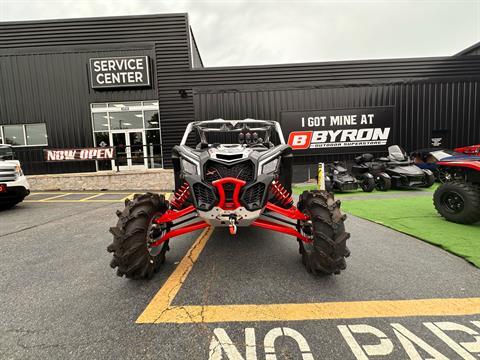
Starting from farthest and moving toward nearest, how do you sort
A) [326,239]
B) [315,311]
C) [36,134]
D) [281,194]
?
[36,134]
[281,194]
[326,239]
[315,311]

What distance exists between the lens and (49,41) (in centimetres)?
1273

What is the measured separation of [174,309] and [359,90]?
13.7m

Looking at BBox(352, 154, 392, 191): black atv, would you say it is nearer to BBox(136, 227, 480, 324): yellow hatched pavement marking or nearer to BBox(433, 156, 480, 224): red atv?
BBox(433, 156, 480, 224): red atv

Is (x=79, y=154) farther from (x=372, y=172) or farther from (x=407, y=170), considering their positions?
(x=407, y=170)

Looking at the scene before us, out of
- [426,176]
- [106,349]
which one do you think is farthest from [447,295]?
[426,176]

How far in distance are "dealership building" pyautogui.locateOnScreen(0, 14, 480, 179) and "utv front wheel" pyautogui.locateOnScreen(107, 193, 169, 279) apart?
10.3 meters

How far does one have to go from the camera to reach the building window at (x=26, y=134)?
12789 mm

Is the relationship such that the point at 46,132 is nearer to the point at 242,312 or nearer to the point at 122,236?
the point at 122,236

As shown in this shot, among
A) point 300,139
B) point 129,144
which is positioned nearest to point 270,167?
point 300,139

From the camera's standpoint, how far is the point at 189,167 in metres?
2.77

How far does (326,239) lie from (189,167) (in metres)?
1.68

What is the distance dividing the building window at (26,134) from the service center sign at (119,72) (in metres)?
3.83

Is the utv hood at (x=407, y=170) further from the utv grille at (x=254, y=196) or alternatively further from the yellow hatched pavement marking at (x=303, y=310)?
the utv grille at (x=254, y=196)

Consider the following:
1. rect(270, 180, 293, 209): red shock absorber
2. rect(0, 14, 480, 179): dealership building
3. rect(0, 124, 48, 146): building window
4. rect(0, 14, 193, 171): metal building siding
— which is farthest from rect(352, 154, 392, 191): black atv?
rect(0, 124, 48, 146): building window
